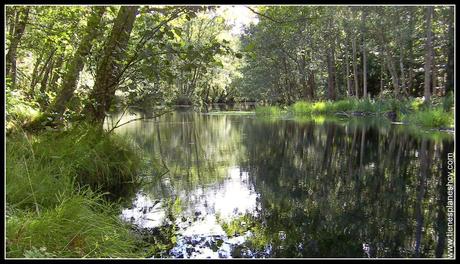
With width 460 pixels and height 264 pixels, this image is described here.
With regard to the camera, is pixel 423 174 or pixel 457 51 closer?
pixel 457 51

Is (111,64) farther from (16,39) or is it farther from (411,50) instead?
(411,50)

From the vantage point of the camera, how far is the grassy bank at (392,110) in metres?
15.5

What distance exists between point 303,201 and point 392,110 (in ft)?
55.0

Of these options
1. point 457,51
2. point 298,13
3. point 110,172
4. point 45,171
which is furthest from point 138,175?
point 298,13

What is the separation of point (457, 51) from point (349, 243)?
2405 millimetres

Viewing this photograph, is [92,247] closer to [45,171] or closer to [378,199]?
[45,171]

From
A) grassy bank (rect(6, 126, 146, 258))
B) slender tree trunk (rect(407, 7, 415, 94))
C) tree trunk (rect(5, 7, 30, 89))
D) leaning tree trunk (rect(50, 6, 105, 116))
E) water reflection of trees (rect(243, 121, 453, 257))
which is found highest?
slender tree trunk (rect(407, 7, 415, 94))

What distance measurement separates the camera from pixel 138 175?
723cm

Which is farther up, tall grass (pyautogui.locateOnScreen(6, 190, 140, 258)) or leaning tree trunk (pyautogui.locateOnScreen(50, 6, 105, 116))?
leaning tree trunk (pyautogui.locateOnScreen(50, 6, 105, 116))

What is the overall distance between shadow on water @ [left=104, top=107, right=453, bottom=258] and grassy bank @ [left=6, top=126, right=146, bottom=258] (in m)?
0.61

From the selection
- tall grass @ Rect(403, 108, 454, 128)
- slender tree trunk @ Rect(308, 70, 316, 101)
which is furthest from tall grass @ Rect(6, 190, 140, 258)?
slender tree trunk @ Rect(308, 70, 316, 101)

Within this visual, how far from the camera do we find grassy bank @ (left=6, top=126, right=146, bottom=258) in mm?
3312

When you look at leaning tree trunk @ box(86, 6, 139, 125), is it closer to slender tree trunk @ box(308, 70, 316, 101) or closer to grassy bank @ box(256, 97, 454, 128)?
grassy bank @ box(256, 97, 454, 128)

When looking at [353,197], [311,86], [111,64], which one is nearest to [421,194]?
[353,197]
